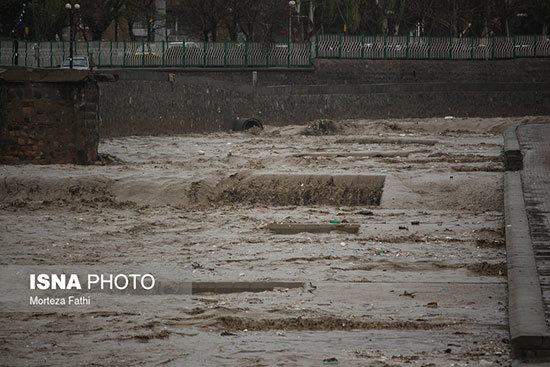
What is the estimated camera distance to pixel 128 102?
26.0m

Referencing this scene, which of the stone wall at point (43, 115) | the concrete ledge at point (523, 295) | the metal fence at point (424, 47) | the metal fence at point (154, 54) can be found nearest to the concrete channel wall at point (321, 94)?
the metal fence at point (424, 47)

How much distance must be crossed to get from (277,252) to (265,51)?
106ft

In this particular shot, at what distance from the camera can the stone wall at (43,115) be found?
16.5 metres

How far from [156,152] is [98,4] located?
3223cm

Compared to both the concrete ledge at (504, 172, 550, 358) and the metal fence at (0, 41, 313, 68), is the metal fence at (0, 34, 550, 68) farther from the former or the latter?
the concrete ledge at (504, 172, 550, 358)

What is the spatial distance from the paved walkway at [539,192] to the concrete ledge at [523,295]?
6 centimetres

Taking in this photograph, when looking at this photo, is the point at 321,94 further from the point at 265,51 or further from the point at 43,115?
the point at 43,115

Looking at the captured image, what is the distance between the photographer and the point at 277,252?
1029cm

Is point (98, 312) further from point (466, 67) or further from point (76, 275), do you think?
point (466, 67)

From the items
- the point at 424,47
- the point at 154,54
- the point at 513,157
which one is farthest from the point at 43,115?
the point at 424,47

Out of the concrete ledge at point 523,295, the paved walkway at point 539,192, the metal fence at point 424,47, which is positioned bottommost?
the concrete ledge at point 523,295

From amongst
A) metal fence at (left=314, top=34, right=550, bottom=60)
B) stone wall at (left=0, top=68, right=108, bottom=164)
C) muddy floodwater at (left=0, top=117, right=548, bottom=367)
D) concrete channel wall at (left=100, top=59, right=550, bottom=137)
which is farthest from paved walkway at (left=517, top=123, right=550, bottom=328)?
metal fence at (left=314, top=34, right=550, bottom=60)

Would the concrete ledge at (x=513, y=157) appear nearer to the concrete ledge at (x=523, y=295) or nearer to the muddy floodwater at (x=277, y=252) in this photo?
the muddy floodwater at (x=277, y=252)

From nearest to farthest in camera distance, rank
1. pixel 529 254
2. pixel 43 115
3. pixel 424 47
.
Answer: pixel 529 254 → pixel 43 115 → pixel 424 47
